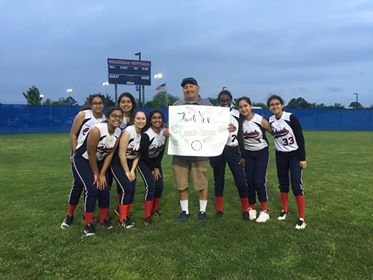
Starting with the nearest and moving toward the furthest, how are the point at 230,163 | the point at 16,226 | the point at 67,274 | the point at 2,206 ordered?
the point at 67,274, the point at 16,226, the point at 230,163, the point at 2,206

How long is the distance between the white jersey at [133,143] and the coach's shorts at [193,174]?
0.68m

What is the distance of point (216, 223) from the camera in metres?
5.95

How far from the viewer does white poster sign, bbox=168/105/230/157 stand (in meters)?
6.02

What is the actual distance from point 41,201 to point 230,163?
143 inches

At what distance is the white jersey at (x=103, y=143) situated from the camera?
536 centimetres

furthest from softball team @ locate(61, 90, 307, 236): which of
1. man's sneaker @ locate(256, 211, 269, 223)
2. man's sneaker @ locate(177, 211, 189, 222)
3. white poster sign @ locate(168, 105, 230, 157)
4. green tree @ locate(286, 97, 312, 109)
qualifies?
green tree @ locate(286, 97, 312, 109)

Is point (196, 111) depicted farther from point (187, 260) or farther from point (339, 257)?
point (339, 257)

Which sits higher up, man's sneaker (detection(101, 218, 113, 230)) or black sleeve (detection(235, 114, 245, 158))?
black sleeve (detection(235, 114, 245, 158))

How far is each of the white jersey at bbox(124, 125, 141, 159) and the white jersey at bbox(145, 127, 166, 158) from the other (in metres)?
0.17

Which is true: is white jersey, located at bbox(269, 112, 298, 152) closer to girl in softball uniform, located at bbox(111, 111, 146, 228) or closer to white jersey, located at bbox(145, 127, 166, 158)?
white jersey, located at bbox(145, 127, 166, 158)

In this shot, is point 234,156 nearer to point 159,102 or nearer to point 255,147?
point 255,147

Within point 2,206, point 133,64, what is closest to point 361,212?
point 2,206

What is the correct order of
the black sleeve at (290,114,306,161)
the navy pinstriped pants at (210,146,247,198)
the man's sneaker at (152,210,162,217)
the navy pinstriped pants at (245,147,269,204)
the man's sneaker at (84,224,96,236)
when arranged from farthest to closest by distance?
1. the man's sneaker at (152,210,162,217)
2. the navy pinstriped pants at (210,146,247,198)
3. the navy pinstriped pants at (245,147,269,204)
4. the black sleeve at (290,114,306,161)
5. the man's sneaker at (84,224,96,236)

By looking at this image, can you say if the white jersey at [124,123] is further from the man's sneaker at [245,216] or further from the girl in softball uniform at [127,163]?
the man's sneaker at [245,216]
